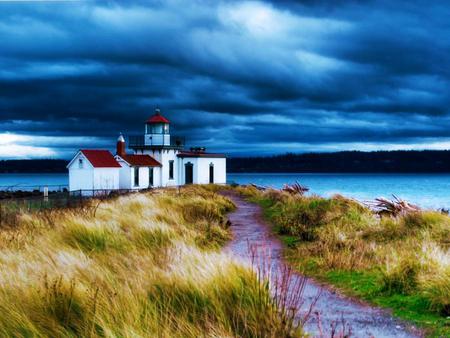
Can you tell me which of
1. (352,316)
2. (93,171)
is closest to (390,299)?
(352,316)

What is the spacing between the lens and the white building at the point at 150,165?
39094mm

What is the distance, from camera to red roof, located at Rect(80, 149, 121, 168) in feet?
127

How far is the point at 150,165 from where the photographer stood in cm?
4328

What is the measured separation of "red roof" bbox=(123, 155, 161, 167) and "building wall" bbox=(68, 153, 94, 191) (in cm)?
381

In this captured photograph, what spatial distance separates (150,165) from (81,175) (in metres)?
6.31

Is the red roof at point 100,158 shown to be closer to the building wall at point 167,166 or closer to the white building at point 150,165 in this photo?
the white building at point 150,165

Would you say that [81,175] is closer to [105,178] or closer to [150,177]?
[105,178]

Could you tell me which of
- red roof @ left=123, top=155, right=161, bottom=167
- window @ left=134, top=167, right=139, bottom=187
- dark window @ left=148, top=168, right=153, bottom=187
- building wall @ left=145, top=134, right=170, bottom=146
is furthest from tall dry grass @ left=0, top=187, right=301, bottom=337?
building wall @ left=145, top=134, right=170, bottom=146

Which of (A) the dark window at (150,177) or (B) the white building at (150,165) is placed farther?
(A) the dark window at (150,177)

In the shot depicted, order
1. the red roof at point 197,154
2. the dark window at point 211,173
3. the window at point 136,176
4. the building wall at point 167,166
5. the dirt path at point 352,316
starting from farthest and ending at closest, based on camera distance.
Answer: the dark window at point 211,173
the red roof at point 197,154
the building wall at point 167,166
the window at point 136,176
the dirt path at point 352,316

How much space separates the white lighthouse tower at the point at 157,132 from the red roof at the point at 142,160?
153cm

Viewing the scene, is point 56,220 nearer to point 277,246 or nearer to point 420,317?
point 277,246

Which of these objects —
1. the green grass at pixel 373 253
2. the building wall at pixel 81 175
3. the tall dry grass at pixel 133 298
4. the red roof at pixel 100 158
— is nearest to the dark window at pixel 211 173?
the red roof at pixel 100 158

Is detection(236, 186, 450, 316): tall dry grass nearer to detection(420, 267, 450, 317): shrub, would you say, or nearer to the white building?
detection(420, 267, 450, 317): shrub
